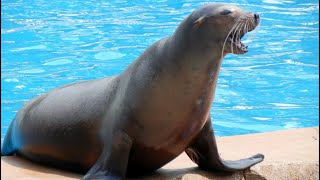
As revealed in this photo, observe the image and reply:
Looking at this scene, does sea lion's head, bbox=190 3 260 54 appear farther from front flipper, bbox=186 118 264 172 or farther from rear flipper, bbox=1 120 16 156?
rear flipper, bbox=1 120 16 156

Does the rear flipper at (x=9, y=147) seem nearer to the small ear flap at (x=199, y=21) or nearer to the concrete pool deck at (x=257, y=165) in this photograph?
the concrete pool deck at (x=257, y=165)

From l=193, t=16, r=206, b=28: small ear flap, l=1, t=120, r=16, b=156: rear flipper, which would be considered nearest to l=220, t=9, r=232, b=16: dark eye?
l=193, t=16, r=206, b=28: small ear flap

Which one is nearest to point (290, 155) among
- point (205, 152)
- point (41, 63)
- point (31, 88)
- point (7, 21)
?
point (205, 152)

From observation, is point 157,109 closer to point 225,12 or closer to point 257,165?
point 225,12

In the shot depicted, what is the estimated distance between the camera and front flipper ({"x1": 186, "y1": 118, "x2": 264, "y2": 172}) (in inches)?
190

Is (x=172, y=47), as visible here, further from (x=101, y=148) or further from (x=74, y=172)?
(x=74, y=172)

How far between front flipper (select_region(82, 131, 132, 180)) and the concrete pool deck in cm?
25

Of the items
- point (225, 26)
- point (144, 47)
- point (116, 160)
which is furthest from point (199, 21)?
point (144, 47)

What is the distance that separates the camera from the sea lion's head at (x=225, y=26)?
13.9 feet

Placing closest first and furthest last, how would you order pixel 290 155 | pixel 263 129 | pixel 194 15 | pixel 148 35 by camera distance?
pixel 194 15
pixel 290 155
pixel 263 129
pixel 148 35

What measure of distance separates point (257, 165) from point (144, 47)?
19.4 ft

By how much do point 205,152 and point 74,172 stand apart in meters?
0.86

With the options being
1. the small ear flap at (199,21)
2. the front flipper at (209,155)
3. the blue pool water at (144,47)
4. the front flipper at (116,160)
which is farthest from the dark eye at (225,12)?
the blue pool water at (144,47)

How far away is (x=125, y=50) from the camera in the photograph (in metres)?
10.5
